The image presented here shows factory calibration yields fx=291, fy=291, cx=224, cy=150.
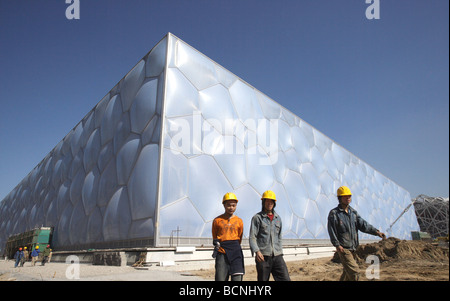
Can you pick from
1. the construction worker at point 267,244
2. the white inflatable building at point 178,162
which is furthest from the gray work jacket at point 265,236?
the white inflatable building at point 178,162

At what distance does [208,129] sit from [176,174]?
7.36 ft

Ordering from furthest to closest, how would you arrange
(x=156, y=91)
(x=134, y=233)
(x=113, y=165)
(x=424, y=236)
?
1. (x=424, y=236)
2. (x=113, y=165)
3. (x=156, y=91)
4. (x=134, y=233)

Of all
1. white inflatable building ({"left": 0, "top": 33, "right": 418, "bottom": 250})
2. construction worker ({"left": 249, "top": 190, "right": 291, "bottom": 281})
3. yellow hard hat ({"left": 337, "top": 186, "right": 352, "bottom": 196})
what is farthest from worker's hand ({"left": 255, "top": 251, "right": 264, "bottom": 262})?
white inflatable building ({"left": 0, "top": 33, "right": 418, "bottom": 250})

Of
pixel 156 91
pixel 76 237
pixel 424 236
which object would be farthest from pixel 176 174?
pixel 424 236

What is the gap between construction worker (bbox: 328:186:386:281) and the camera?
3.21 metres

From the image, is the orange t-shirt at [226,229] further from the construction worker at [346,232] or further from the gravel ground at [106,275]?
the gravel ground at [106,275]

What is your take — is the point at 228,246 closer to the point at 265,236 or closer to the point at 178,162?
the point at 265,236

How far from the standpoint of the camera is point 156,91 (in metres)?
10.3

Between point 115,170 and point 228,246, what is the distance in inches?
364

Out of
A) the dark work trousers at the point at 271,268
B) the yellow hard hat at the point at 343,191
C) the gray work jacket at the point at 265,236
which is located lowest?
the dark work trousers at the point at 271,268

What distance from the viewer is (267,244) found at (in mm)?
3043

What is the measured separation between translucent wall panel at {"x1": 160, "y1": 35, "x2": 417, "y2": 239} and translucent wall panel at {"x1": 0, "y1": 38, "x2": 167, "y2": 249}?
22.7 inches

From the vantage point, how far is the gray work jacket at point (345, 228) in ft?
11.0
